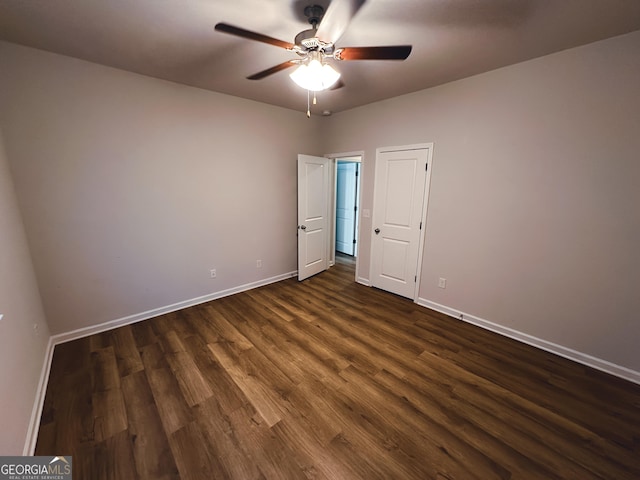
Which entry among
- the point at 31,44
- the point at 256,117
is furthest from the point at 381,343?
the point at 31,44

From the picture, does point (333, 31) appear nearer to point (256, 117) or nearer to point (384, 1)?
point (384, 1)

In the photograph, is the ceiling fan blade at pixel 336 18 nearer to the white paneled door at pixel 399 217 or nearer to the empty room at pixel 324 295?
the empty room at pixel 324 295

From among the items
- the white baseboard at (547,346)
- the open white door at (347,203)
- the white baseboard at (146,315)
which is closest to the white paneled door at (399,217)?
the white baseboard at (547,346)

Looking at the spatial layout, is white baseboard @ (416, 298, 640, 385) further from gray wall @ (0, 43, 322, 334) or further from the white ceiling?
gray wall @ (0, 43, 322, 334)

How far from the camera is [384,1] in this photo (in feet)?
4.71

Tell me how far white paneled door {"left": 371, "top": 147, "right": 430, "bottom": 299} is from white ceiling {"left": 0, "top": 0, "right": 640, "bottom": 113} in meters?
0.98

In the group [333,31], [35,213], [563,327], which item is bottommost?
[563,327]

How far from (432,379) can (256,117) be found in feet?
11.7

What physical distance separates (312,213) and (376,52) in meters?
2.65

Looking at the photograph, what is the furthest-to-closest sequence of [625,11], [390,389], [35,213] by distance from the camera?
[35,213] < [390,389] < [625,11]

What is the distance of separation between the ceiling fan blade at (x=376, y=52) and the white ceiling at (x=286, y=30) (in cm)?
26

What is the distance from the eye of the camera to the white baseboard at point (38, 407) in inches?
54.8

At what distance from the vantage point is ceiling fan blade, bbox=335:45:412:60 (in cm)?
141

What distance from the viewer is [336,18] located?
1268 millimetres
